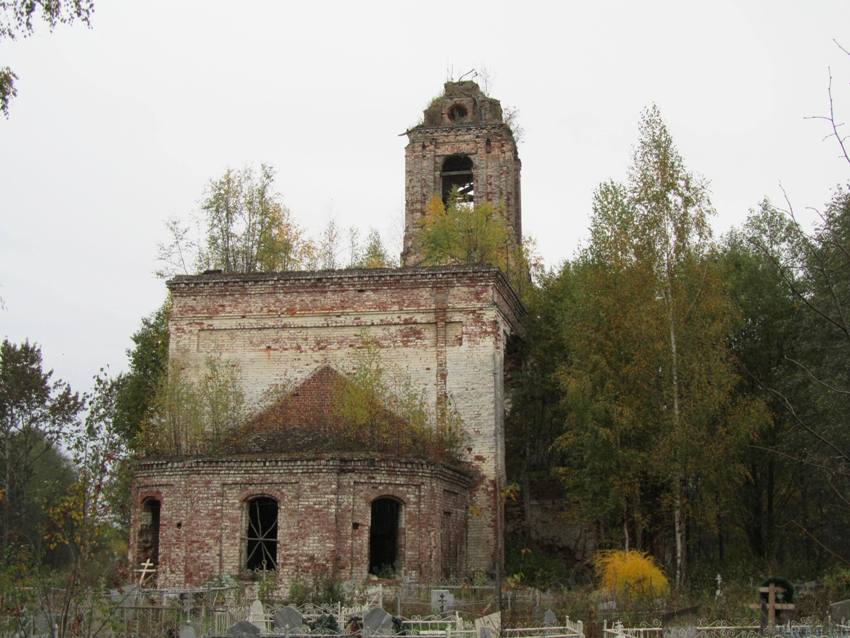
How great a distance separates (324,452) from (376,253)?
22.7m

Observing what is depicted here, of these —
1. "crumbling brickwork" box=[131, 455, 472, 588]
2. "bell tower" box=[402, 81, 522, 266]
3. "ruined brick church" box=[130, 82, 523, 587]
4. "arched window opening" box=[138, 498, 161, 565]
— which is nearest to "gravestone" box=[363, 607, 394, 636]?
"ruined brick church" box=[130, 82, 523, 587]

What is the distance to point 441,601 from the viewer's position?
18.2m

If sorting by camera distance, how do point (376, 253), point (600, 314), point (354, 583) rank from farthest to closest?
point (376, 253)
point (600, 314)
point (354, 583)

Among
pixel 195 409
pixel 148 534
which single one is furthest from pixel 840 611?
pixel 195 409

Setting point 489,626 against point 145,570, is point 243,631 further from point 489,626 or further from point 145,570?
point 145,570

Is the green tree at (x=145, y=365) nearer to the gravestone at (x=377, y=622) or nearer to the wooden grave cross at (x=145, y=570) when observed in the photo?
the wooden grave cross at (x=145, y=570)

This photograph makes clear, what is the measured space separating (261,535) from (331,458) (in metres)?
3.07

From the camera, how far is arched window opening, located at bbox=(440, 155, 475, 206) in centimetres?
3481

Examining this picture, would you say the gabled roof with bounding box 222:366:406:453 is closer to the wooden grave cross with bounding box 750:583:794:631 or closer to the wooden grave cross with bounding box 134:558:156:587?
the wooden grave cross with bounding box 134:558:156:587

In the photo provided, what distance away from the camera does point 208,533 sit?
22.4 meters

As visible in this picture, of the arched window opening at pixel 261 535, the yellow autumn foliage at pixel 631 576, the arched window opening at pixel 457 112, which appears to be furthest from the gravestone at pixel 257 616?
the arched window opening at pixel 457 112

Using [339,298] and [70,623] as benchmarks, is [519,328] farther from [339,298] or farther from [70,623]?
[70,623]

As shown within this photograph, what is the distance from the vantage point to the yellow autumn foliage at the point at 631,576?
19466 mm

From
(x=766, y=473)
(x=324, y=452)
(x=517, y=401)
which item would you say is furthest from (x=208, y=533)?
(x=766, y=473)
